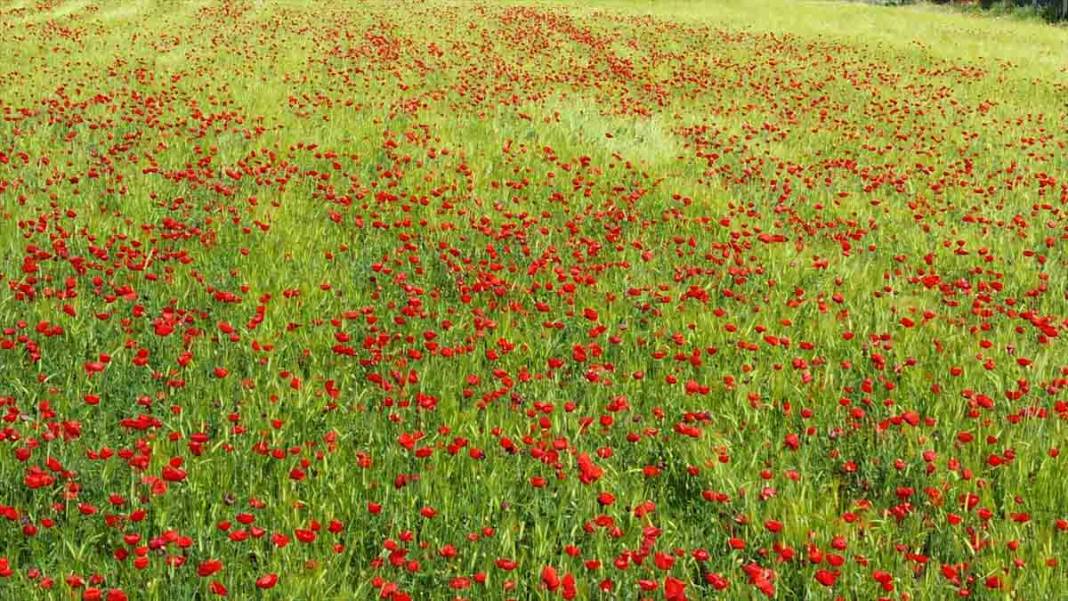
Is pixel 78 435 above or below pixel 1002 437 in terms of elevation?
above

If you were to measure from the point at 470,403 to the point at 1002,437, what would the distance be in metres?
2.48

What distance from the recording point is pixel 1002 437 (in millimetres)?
3607

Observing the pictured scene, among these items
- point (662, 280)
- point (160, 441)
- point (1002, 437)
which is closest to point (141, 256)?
point (160, 441)

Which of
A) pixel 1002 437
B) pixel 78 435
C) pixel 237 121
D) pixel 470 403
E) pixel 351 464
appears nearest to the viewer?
pixel 78 435

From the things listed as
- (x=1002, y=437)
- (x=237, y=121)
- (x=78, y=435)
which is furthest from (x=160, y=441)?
(x=237, y=121)

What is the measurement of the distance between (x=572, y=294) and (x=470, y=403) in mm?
1385

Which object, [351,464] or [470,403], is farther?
[470,403]

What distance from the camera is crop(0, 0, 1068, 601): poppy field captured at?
109 inches

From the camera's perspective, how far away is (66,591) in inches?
97.7

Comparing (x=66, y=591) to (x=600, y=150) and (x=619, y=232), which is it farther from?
(x=600, y=150)

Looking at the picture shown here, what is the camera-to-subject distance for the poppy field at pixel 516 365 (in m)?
2.77

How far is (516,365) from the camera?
4246 millimetres

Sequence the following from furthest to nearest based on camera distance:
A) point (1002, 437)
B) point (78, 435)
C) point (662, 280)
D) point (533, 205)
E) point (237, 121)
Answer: point (237, 121)
point (533, 205)
point (662, 280)
point (1002, 437)
point (78, 435)

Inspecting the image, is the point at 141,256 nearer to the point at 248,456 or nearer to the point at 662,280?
the point at 248,456
